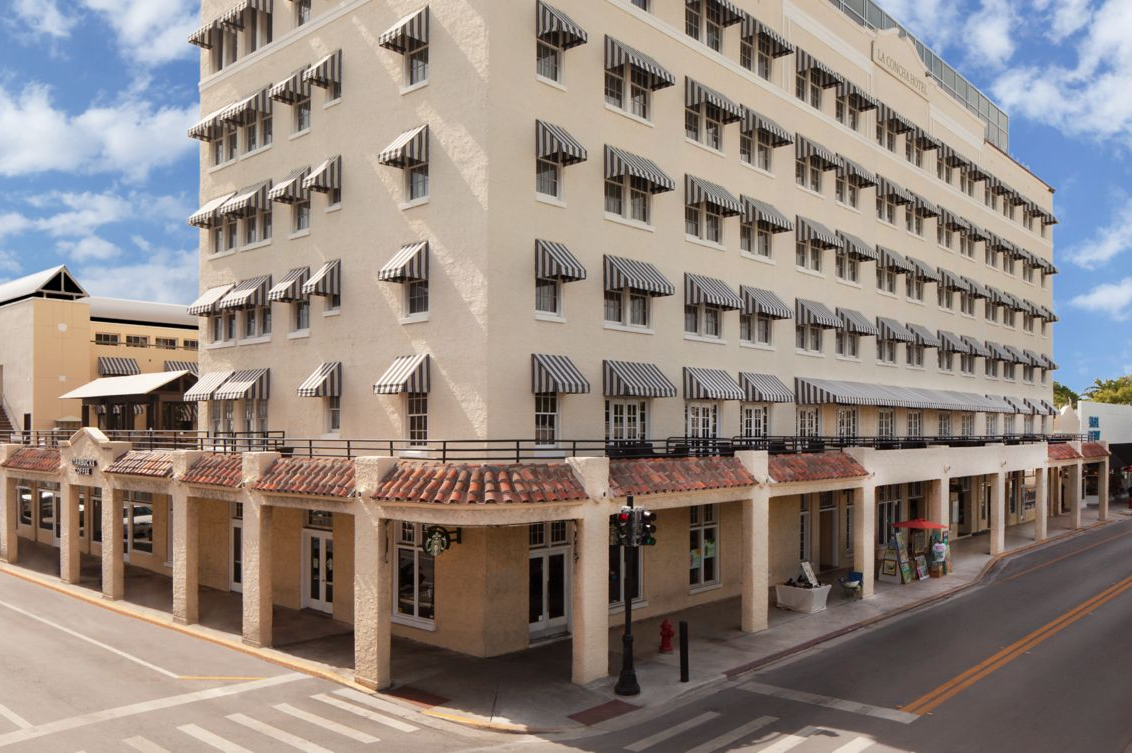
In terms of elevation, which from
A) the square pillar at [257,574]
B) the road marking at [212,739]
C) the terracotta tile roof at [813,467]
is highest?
the terracotta tile roof at [813,467]

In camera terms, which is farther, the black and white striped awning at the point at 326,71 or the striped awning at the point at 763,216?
the striped awning at the point at 763,216

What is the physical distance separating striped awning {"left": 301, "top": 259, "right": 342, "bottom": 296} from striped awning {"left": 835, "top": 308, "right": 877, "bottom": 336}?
20.6 metres

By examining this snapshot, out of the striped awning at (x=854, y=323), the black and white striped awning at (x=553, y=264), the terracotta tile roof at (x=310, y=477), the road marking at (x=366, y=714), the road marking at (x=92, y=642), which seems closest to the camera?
the road marking at (x=366, y=714)

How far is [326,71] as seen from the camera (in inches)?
1056

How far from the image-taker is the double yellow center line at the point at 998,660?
18453 mm

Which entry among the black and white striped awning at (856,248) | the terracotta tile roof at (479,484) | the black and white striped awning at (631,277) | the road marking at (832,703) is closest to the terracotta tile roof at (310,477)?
the terracotta tile roof at (479,484)

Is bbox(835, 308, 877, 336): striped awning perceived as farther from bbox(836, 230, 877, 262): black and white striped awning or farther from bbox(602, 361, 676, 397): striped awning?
bbox(602, 361, 676, 397): striped awning

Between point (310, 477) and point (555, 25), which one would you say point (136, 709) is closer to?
point (310, 477)

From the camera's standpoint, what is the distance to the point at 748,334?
105 feet

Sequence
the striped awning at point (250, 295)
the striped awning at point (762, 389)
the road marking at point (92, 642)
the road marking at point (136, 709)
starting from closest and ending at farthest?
the road marking at point (136, 709) < the road marking at point (92, 642) < the striped awning at point (250, 295) < the striped awning at point (762, 389)

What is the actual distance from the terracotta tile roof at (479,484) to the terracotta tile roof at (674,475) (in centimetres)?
163

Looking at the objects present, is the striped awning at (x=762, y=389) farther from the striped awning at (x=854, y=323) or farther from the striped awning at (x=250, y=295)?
the striped awning at (x=250, y=295)

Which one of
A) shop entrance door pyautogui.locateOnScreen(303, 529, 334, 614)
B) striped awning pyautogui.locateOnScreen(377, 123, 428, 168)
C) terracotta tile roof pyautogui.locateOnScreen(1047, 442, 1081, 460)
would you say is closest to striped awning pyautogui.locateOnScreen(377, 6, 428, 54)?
striped awning pyautogui.locateOnScreen(377, 123, 428, 168)

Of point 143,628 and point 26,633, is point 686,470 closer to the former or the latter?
point 143,628
